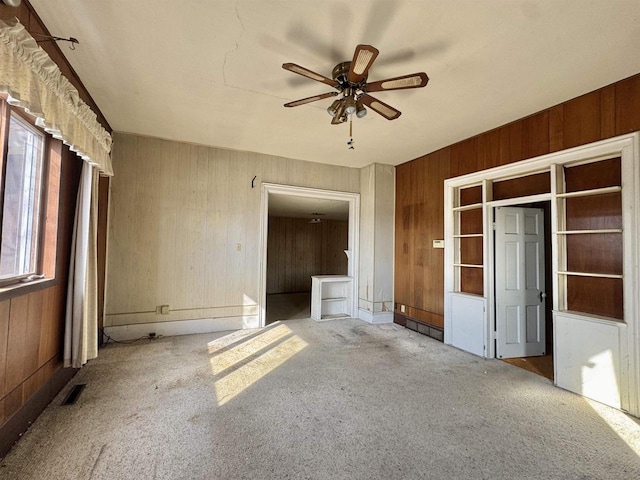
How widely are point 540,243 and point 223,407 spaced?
4.23m

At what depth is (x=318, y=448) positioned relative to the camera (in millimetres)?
1845

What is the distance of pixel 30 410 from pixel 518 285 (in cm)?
495

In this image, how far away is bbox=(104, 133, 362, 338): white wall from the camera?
390 cm

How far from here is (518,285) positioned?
3561 mm

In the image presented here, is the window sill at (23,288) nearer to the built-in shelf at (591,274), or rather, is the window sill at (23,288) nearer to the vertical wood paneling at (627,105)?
the built-in shelf at (591,274)

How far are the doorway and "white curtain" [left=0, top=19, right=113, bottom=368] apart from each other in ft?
14.6

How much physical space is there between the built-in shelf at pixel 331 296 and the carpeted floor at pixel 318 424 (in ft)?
6.08

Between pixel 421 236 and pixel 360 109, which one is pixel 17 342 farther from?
pixel 421 236

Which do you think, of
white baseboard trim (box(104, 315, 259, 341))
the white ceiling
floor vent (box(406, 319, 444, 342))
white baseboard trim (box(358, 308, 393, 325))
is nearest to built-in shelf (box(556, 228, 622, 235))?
the white ceiling

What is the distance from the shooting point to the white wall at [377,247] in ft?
16.7

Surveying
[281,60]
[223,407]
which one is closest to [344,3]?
[281,60]

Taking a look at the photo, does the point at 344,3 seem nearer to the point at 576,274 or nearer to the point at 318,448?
the point at 318,448

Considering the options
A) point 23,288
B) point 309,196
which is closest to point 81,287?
point 23,288

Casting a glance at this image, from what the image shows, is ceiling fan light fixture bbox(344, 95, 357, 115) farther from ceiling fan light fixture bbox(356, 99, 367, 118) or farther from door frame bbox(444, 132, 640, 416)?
door frame bbox(444, 132, 640, 416)
